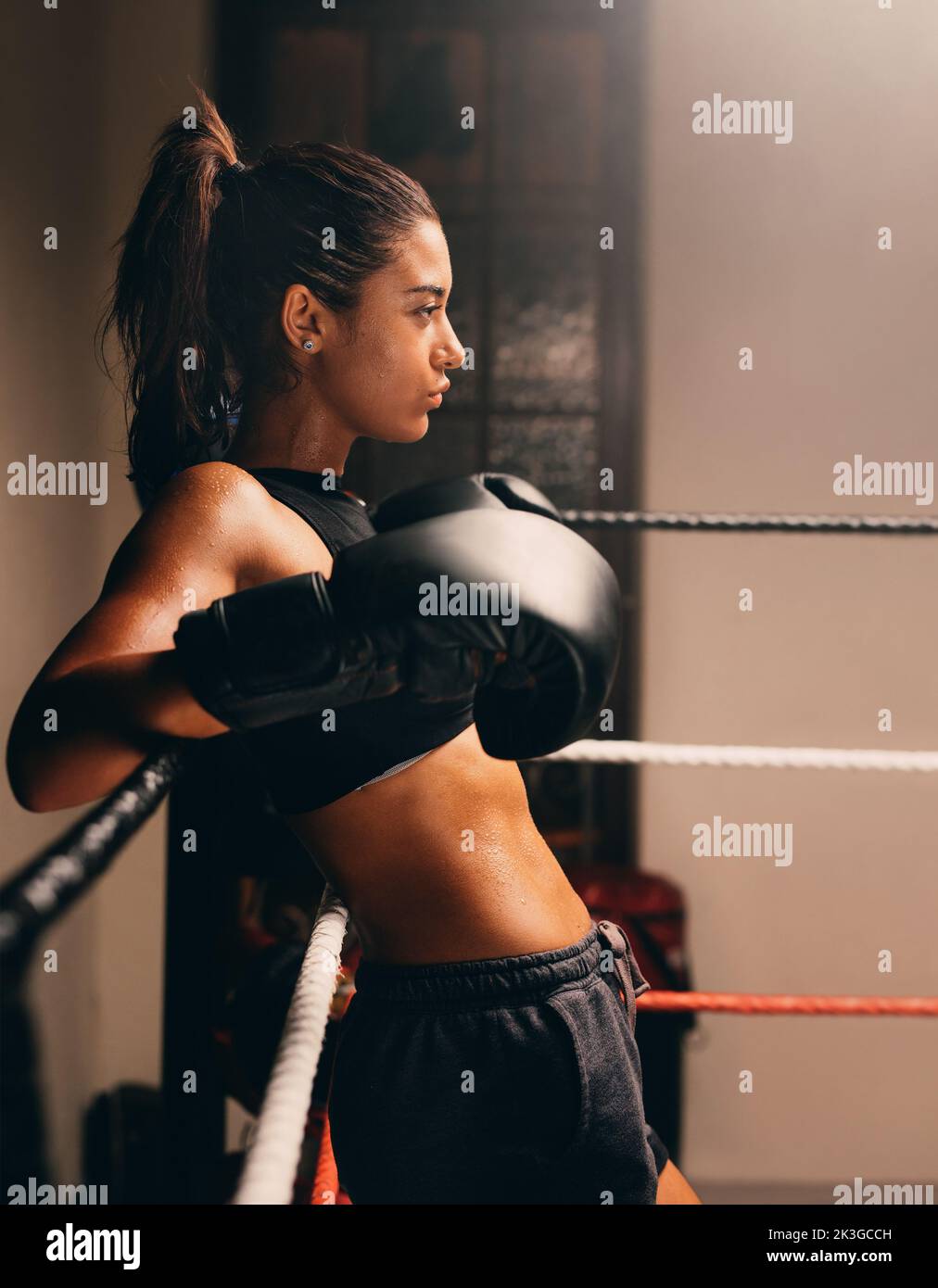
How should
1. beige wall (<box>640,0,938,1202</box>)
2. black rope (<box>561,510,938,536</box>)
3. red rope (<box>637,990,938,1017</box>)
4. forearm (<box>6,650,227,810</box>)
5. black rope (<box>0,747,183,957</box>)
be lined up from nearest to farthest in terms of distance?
1. black rope (<box>0,747,183,957</box>)
2. forearm (<box>6,650,227,810</box>)
3. red rope (<box>637,990,938,1017</box>)
4. black rope (<box>561,510,938,536</box>)
5. beige wall (<box>640,0,938,1202</box>)

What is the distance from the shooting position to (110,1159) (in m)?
1.54

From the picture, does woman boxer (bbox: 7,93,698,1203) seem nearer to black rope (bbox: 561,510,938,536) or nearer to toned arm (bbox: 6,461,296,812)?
toned arm (bbox: 6,461,296,812)

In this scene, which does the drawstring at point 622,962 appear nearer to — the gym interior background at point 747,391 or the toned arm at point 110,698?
the toned arm at point 110,698

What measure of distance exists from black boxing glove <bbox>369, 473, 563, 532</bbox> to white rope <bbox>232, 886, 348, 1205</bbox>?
0.85ft

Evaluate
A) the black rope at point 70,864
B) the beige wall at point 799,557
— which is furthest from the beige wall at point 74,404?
the beige wall at point 799,557

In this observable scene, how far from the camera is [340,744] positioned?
556mm

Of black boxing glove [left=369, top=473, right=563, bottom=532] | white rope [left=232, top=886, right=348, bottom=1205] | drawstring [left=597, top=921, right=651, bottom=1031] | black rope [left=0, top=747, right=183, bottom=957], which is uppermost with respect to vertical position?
black boxing glove [left=369, top=473, right=563, bottom=532]

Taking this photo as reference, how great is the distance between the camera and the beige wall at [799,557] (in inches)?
81.0

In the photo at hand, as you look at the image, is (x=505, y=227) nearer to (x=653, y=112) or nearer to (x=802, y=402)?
(x=653, y=112)

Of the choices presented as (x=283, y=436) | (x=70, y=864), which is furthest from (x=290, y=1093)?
(x=283, y=436)

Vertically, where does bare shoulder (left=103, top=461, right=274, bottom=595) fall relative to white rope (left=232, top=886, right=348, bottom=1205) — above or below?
above

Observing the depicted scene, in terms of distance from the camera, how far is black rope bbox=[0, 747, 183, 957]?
0.88 ft

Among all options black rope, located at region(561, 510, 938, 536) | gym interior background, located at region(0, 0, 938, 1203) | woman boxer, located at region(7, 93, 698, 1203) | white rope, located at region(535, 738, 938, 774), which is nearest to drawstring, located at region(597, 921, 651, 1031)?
woman boxer, located at region(7, 93, 698, 1203)
